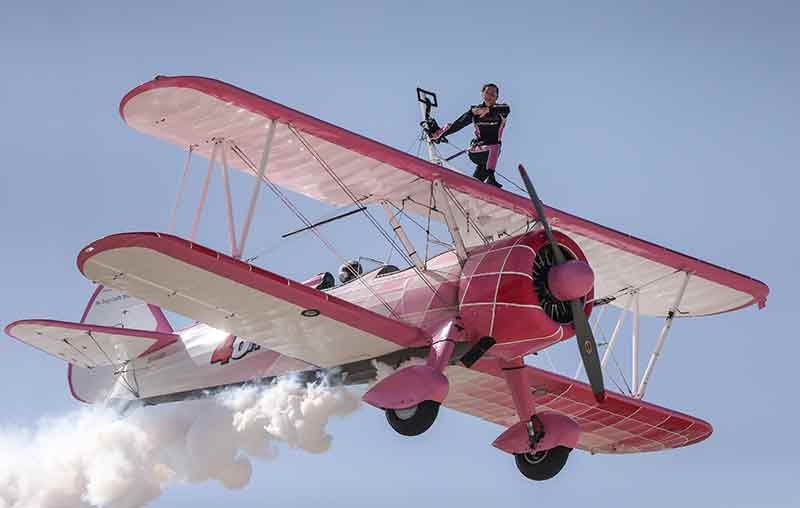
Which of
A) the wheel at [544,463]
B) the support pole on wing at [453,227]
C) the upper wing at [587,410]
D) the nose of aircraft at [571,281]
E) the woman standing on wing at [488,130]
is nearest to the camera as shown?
the nose of aircraft at [571,281]

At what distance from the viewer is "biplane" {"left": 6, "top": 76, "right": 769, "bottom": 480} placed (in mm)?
14492

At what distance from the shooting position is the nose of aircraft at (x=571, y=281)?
14633 mm

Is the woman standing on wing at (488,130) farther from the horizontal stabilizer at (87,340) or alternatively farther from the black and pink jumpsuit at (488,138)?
the horizontal stabilizer at (87,340)

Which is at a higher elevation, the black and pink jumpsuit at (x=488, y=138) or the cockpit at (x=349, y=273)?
the black and pink jumpsuit at (x=488, y=138)

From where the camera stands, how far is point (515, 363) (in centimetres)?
1603

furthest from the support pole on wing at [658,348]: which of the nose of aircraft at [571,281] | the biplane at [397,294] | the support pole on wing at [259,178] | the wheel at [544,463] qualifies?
the support pole on wing at [259,178]

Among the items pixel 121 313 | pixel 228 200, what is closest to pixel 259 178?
pixel 228 200

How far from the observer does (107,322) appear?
21.3 meters

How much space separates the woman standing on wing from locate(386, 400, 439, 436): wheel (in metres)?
3.75

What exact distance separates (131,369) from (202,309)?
481cm

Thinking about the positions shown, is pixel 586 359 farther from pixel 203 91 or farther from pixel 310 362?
pixel 203 91

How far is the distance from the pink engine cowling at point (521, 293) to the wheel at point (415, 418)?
3.64ft

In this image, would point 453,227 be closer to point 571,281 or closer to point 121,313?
point 571,281

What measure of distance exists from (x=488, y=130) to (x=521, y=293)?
3.08m
